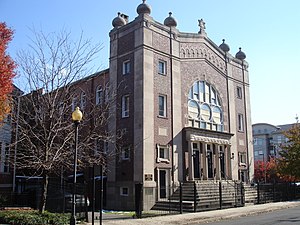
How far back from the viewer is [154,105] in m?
25.8

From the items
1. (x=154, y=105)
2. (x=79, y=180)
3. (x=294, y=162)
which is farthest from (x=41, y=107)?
(x=294, y=162)

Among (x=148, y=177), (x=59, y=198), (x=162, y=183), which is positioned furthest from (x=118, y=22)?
(x=59, y=198)

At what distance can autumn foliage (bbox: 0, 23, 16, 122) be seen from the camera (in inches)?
648

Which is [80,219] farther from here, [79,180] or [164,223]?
[79,180]

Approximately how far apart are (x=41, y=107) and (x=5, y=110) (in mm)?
1678

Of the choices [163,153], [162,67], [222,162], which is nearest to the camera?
[163,153]

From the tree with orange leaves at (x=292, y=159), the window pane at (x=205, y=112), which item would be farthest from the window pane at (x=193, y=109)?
the tree with orange leaves at (x=292, y=159)

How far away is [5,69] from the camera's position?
16500 mm

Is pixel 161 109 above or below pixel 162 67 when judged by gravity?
below

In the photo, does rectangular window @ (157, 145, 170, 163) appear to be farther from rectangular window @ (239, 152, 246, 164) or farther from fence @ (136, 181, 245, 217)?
rectangular window @ (239, 152, 246, 164)

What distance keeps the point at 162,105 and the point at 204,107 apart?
5476mm

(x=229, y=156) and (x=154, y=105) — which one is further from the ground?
(x=154, y=105)

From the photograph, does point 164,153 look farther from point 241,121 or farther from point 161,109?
point 241,121

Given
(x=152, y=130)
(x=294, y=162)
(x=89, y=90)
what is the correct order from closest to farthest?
(x=152, y=130), (x=89, y=90), (x=294, y=162)
